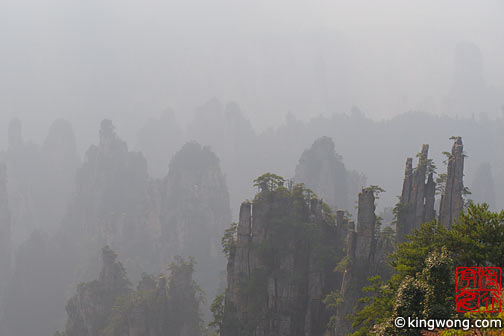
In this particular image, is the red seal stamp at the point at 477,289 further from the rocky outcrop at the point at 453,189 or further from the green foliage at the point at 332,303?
the rocky outcrop at the point at 453,189

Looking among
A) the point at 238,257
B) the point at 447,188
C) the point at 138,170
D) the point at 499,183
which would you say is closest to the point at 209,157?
the point at 138,170

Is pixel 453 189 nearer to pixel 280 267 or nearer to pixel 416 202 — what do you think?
pixel 416 202

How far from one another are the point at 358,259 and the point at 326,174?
63156 millimetres

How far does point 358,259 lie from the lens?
3697 centimetres

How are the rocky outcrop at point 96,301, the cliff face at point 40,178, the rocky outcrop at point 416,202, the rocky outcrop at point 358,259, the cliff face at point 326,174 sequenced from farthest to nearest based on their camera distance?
the cliff face at point 40,178
the cliff face at point 326,174
the rocky outcrop at point 96,301
the rocky outcrop at point 416,202
the rocky outcrop at point 358,259

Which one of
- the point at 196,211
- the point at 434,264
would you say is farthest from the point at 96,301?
the point at 434,264

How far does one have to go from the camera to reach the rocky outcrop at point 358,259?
3472 cm

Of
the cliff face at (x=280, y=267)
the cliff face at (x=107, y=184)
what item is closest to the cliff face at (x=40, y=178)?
the cliff face at (x=107, y=184)

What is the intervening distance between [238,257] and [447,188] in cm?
1822

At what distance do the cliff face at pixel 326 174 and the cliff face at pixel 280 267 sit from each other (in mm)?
55016

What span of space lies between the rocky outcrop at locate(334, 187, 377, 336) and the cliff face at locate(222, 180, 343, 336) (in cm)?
386

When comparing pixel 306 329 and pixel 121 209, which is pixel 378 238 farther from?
pixel 121 209

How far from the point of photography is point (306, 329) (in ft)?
128

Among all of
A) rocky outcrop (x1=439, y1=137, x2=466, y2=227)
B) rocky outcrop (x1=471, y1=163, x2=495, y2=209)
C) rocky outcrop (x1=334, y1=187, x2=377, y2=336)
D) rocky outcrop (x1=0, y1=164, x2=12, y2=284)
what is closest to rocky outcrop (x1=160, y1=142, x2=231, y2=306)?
rocky outcrop (x1=0, y1=164, x2=12, y2=284)
